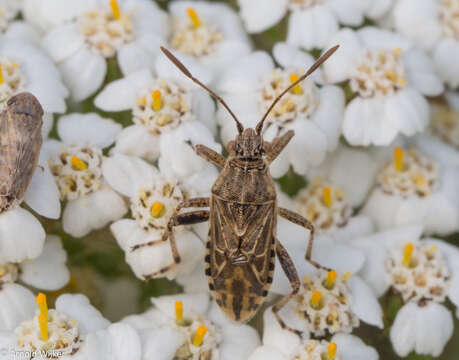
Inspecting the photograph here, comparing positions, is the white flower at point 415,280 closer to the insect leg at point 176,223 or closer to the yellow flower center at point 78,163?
the insect leg at point 176,223

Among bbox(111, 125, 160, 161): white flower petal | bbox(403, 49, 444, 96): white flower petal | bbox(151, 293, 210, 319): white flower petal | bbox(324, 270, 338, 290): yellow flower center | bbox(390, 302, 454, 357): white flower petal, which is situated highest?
bbox(403, 49, 444, 96): white flower petal

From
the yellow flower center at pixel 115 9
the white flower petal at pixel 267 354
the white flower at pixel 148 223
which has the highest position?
the yellow flower center at pixel 115 9

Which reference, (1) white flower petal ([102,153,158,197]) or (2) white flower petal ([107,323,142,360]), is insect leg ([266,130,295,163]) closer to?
(1) white flower petal ([102,153,158,197])

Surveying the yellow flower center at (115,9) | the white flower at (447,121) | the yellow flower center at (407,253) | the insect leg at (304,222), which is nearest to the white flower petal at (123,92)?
the yellow flower center at (115,9)

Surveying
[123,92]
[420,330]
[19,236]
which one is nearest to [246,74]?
[123,92]

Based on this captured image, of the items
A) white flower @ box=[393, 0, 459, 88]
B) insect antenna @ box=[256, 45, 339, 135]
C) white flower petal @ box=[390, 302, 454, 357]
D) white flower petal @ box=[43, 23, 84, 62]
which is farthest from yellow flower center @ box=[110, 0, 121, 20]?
white flower petal @ box=[390, 302, 454, 357]
